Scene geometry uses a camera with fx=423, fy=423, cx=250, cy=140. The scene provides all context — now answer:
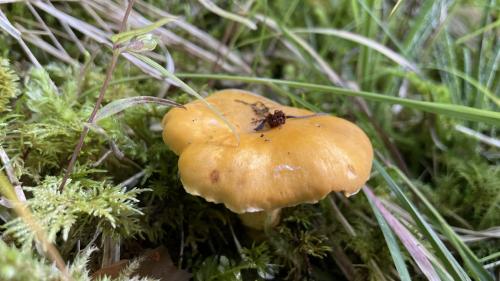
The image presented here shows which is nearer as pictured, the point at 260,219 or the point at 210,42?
the point at 260,219

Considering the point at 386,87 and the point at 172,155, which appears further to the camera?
the point at 386,87

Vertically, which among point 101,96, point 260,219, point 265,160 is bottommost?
point 260,219

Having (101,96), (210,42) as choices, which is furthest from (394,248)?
(210,42)

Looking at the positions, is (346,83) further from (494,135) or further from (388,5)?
(494,135)

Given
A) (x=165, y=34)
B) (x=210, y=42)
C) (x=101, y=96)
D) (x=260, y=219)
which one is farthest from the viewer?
(x=210, y=42)

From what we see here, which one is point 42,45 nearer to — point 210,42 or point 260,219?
point 210,42

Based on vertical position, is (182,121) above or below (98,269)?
above

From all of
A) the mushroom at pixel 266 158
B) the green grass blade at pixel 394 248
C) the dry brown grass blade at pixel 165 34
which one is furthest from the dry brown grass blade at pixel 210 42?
the green grass blade at pixel 394 248

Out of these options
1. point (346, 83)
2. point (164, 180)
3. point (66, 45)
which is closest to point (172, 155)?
point (164, 180)
